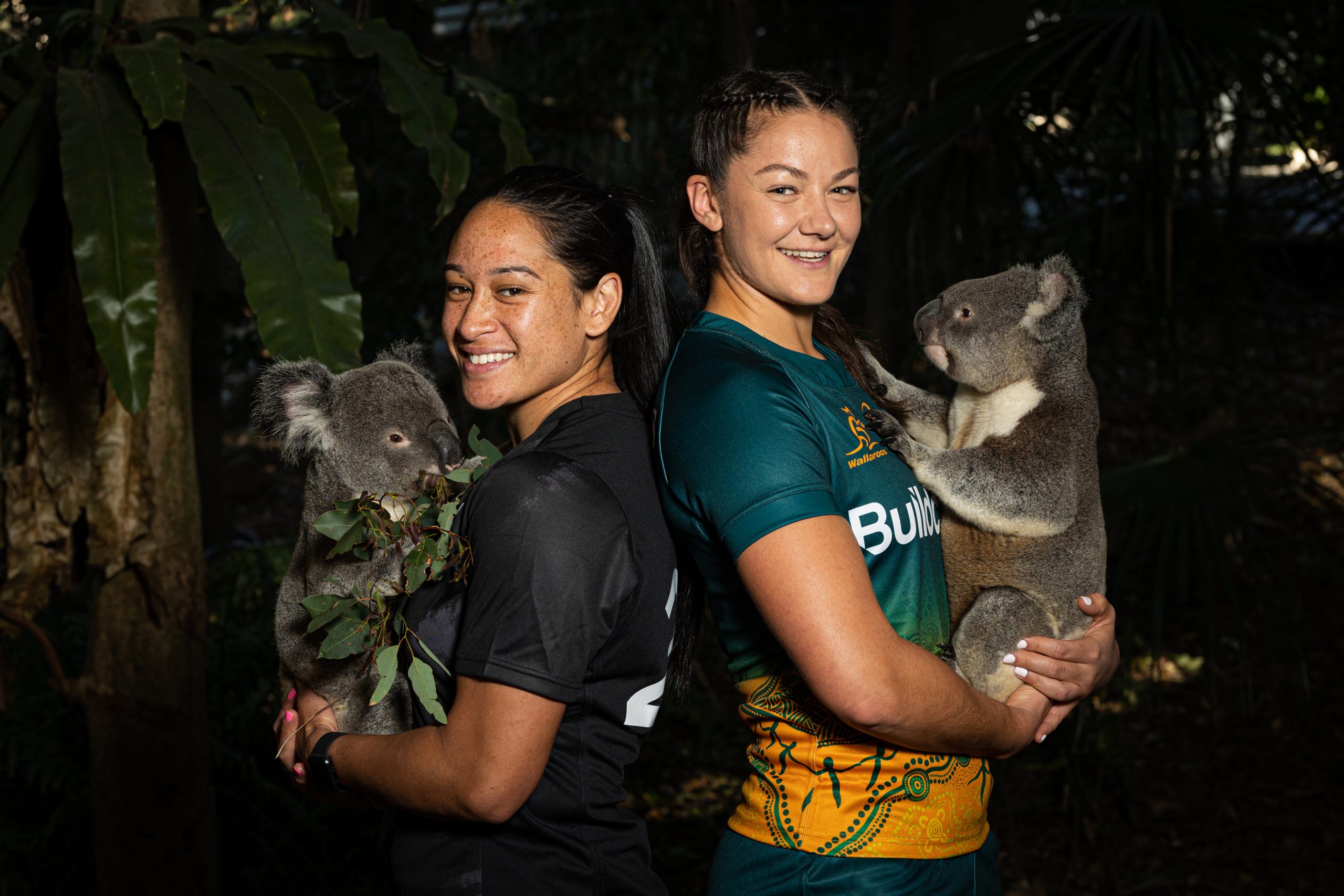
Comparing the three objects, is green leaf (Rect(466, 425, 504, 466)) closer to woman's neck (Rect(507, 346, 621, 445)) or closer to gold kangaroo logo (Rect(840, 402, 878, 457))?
woman's neck (Rect(507, 346, 621, 445))

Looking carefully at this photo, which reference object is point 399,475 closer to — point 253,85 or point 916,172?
point 253,85

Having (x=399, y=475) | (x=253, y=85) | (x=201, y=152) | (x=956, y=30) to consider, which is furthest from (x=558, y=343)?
(x=956, y=30)

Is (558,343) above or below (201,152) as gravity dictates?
below

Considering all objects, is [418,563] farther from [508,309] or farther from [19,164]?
[19,164]

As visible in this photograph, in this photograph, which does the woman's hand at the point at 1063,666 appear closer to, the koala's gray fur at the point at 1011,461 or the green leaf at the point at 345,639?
the koala's gray fur at the point at 1011,461

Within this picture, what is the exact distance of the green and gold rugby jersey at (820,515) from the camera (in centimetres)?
120

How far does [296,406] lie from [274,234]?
540 mm

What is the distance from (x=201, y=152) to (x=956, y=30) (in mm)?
2693

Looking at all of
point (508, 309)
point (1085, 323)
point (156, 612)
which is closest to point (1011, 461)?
point (508, 309)

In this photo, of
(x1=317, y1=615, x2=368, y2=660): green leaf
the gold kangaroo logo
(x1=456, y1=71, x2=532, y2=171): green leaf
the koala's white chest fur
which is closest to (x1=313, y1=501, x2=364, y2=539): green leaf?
(x1=317, y1=615, x2=368, y2=660): green leaf

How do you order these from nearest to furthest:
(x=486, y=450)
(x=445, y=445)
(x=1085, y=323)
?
(x=486, y=450) < (x=445, y=445) < (x=1085, y=323)

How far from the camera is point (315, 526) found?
1433 mm

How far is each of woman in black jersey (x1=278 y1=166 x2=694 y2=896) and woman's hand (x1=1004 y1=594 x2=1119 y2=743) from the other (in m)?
0.53

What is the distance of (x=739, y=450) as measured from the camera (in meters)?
1.18
